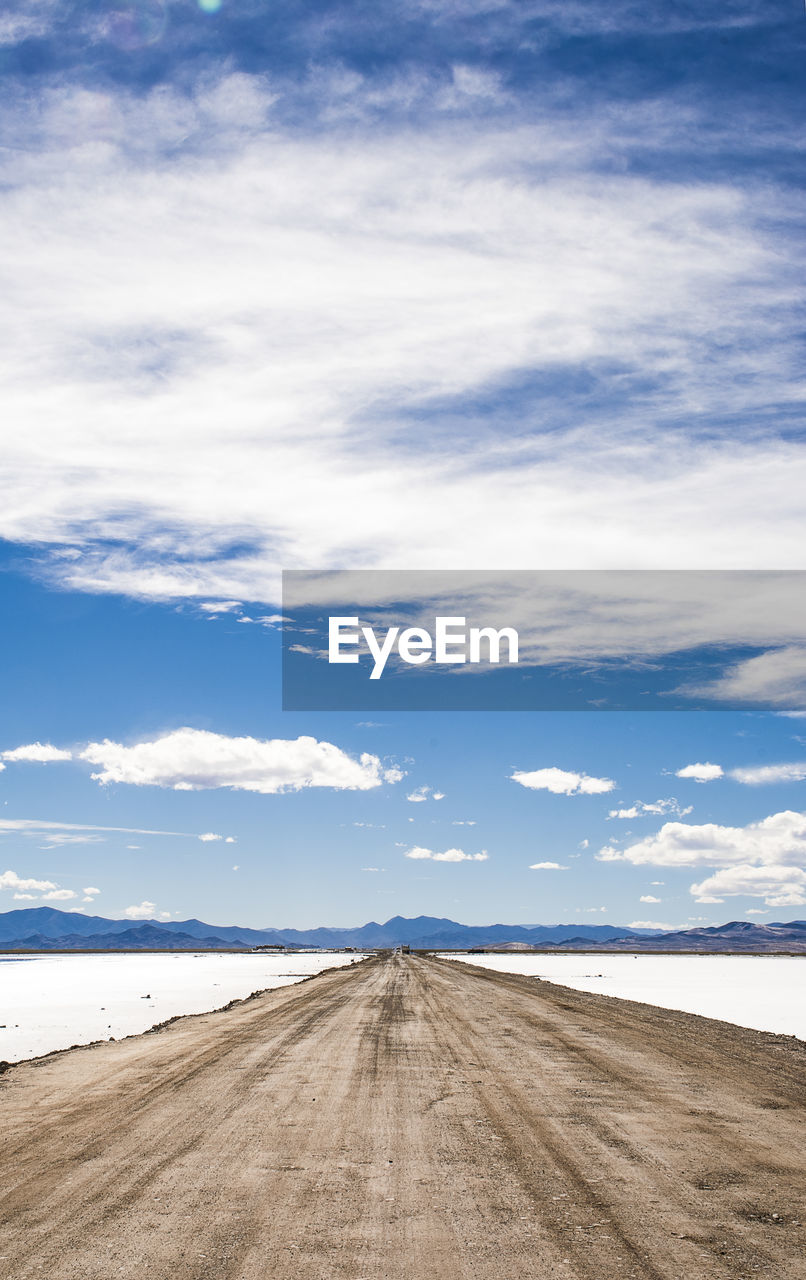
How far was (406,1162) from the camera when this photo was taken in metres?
10.2

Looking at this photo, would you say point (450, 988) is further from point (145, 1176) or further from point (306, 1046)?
point (145, 1176)

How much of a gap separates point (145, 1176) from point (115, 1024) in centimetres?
Result: 1838

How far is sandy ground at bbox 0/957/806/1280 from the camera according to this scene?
24.4 ft

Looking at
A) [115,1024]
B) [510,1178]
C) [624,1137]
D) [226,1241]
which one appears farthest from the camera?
[115,1024]

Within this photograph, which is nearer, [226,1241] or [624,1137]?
[226,1241]

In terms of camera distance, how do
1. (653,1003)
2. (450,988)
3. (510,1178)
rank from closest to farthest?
(510,1178) → (653,1003) → (450,988)

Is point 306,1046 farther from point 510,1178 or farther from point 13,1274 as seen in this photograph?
point 13,1274

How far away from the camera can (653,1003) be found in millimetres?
32656

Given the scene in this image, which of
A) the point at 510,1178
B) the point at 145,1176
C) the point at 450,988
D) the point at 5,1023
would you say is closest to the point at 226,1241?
the point at 145,1176

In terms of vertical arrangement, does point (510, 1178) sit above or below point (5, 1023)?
above

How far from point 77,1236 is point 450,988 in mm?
32816

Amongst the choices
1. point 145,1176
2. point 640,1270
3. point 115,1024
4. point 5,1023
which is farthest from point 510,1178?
point 5,1023

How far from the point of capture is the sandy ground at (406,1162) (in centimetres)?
745

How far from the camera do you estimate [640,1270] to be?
7.08m
